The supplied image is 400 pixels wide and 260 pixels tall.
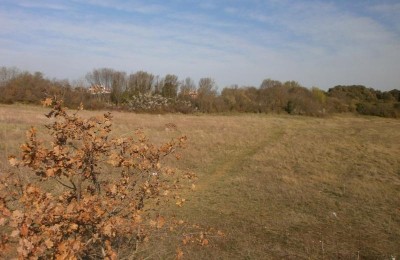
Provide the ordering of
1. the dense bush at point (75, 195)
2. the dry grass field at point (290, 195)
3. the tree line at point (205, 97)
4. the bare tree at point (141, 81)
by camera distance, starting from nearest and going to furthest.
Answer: the dense bush at point (75, 195)
the dry grass field at point (290, 195)
the tree line at point (205, 97)
the bare tree at point (141, 81)

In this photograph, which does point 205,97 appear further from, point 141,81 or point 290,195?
point 290,195

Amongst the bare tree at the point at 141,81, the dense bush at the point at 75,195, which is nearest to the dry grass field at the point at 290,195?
the dense bush at the point at 75,195

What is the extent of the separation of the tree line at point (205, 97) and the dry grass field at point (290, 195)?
24.5 m

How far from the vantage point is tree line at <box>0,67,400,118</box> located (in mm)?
49600

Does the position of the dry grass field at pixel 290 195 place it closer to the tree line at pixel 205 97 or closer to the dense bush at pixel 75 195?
the dense bush at pixel 75 195

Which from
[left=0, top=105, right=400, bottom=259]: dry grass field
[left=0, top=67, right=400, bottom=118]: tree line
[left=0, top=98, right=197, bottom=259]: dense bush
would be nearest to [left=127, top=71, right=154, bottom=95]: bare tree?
[left=0, top=67, right=400, bottom=118]: tree line

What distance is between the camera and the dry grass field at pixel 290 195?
9.46 metres

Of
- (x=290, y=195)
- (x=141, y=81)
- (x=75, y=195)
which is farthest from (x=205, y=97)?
(x=75, y=195)

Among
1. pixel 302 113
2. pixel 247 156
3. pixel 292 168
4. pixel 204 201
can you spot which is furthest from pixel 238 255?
pixel 302 113

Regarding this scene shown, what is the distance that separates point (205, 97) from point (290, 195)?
43.5 m

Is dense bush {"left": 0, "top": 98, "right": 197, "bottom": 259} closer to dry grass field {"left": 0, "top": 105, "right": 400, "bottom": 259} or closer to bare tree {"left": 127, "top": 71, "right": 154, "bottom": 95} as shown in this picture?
dry grass field {"left": 0, "top": 105, "right": 400, "bottom": 259}

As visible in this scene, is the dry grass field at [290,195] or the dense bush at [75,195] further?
the dry grass field at [290,195]

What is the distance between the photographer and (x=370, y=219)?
1155 centimetres

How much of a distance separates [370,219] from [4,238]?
1073 centimetres
